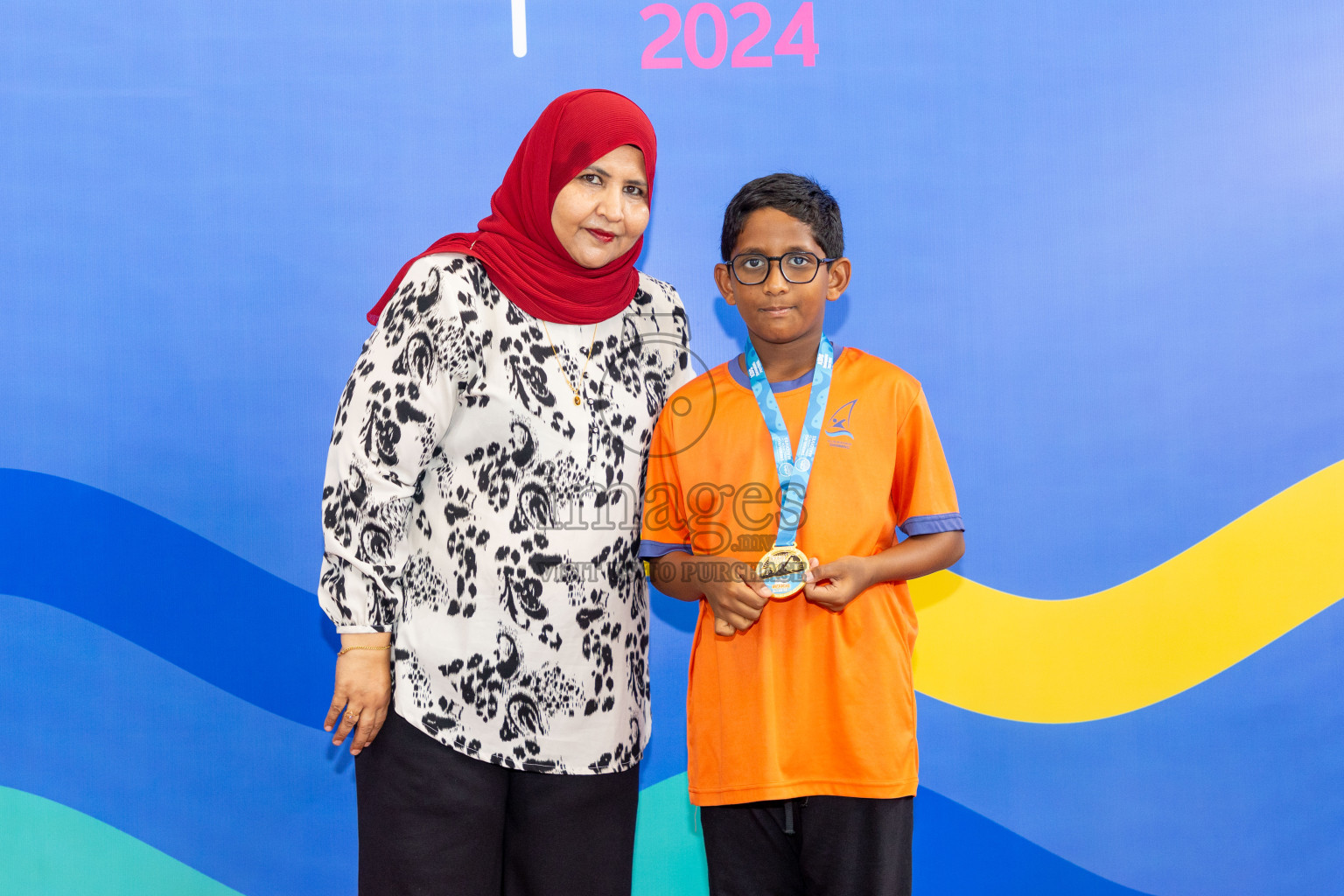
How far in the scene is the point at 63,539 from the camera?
2.46 meters

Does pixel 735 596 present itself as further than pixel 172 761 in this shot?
No

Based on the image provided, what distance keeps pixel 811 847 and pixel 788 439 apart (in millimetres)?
759

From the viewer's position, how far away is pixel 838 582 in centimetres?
160

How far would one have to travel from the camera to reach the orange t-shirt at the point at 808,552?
1633 millimetres

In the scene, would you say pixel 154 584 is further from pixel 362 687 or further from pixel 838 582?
pixel 838 582

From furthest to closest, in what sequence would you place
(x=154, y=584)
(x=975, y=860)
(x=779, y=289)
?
(x=975, y=860)
(x=154, y=584)
(x=779, y=289)

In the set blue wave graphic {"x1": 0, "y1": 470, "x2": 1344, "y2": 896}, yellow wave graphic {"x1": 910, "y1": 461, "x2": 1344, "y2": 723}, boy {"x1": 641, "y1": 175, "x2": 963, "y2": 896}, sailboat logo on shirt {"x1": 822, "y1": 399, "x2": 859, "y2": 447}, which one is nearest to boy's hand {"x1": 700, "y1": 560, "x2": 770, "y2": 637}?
boy {"x1": 641, "y1": 175, "x2": 963, "y2": 896}

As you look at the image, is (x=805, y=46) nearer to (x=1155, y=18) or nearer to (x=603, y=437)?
(x=1155, y=18)

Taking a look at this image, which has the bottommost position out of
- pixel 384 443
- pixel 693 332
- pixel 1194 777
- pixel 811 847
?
pixel 811 847

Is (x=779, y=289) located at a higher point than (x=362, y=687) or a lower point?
higher

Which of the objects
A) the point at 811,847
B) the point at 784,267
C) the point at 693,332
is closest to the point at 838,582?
the point at 811,847

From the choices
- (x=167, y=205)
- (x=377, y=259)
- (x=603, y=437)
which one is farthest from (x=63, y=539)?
(x=603, y=437)

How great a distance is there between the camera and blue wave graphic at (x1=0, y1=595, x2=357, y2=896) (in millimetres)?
2469

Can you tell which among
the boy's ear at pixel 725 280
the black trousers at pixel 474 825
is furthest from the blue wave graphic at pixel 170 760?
the boy's ear at pixel 725 280
